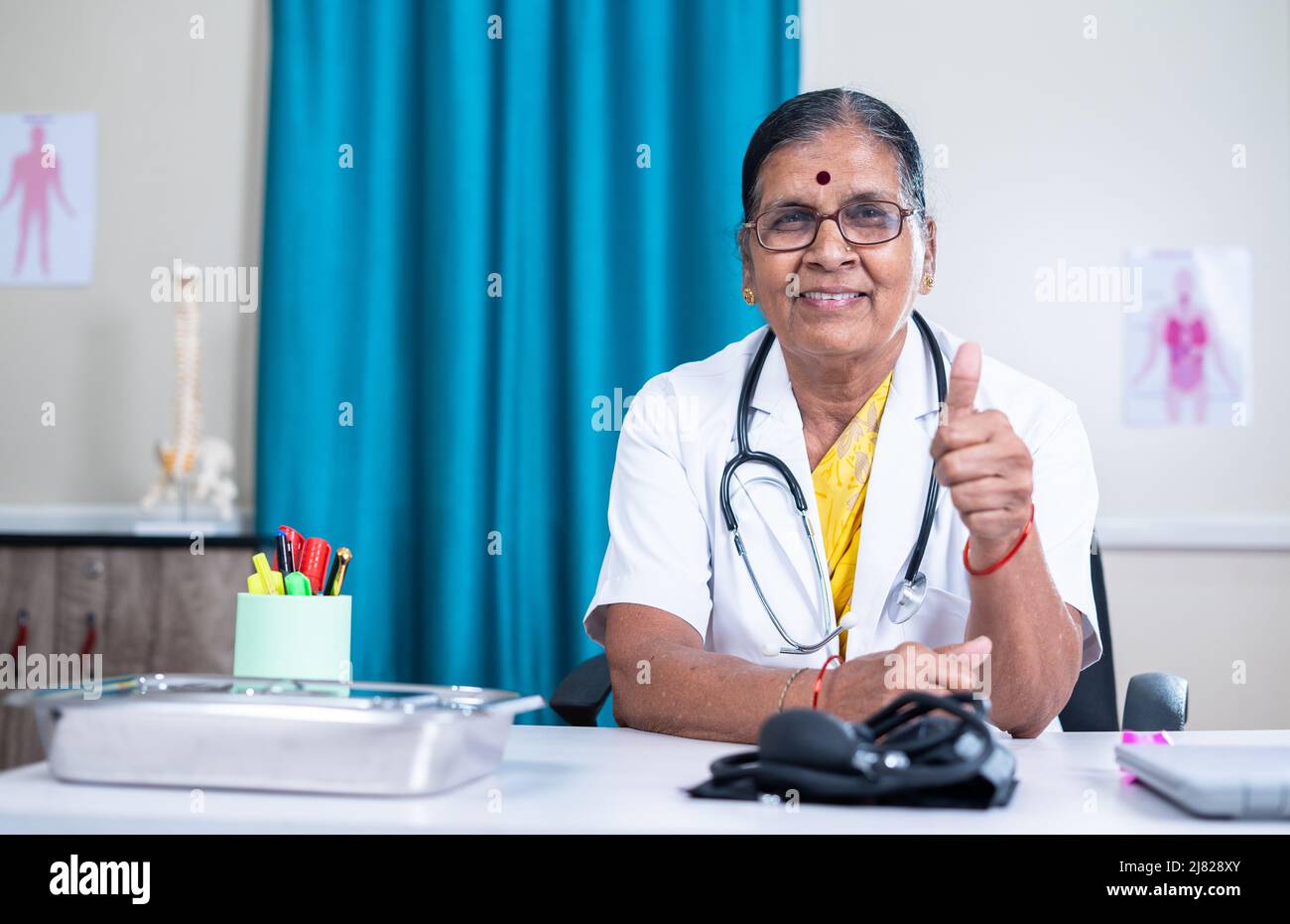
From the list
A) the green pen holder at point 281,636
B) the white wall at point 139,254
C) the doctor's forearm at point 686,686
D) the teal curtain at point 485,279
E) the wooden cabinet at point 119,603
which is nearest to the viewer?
the green pen holder at point 281,636

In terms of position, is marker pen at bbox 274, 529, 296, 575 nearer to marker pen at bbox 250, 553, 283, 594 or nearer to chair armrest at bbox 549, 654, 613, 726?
marker pen at bbox 250, 553, 283, 594

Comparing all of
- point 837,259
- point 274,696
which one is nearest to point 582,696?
point 837,259

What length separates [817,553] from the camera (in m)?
1.38

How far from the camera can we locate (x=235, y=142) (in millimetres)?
2621

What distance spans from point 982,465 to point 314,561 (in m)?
0.63

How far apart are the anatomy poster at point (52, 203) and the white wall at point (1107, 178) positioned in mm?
1733

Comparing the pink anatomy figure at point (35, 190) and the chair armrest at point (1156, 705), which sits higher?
the pink anatomy figure at point (35, 190)

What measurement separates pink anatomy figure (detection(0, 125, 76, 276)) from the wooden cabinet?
2.84 feet

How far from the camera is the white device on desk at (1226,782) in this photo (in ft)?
2.04

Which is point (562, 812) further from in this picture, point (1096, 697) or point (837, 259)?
point (1096, 697)

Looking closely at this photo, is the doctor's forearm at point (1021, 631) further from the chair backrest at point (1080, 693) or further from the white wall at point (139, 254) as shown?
the white wall at point (139, 254)

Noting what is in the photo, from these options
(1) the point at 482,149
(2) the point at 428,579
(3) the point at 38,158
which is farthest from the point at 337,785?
(3) the point at 38,158

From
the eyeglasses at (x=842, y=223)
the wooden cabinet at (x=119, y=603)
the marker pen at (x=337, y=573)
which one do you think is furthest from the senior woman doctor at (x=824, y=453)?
the wooden cabinet at (x=119, y=603)

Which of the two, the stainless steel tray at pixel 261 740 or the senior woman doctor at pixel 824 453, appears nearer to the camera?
the stainless steel tray at pixel 261 740
